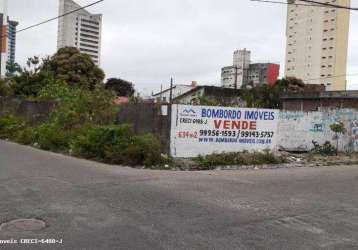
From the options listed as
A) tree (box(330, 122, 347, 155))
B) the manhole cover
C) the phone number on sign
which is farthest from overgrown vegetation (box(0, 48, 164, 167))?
tree (box(330, 122, 347, 155))

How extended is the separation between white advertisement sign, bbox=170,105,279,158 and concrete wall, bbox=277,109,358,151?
4817 millimetres

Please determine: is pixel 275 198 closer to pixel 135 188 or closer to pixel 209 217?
pixel 209 217

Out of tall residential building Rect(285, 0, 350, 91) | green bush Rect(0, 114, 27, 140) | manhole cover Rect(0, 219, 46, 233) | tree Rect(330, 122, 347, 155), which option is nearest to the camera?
manhole cover Rect(0, 219, 46, 233)

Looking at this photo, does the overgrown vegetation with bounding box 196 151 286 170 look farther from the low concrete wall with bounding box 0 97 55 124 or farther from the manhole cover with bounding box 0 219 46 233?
the low concrete wall with bounding box 0 97 55 124

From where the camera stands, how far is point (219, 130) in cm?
1552

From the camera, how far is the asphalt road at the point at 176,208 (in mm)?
5746

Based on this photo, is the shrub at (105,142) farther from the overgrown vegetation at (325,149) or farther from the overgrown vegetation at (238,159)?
the overgrown vegetation at (325,149)

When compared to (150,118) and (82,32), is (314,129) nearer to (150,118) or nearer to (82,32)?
(150,118)

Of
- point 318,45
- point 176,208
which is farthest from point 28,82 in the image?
point 318,45

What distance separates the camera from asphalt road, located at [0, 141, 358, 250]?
5.75 m

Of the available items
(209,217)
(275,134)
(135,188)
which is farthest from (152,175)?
(275,134)

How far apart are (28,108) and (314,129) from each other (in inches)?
632

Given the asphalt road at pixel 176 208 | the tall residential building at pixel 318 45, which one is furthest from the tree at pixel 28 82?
the tall residential building at pixel 318 45

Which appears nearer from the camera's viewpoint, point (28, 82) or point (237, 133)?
point (237, 133)
